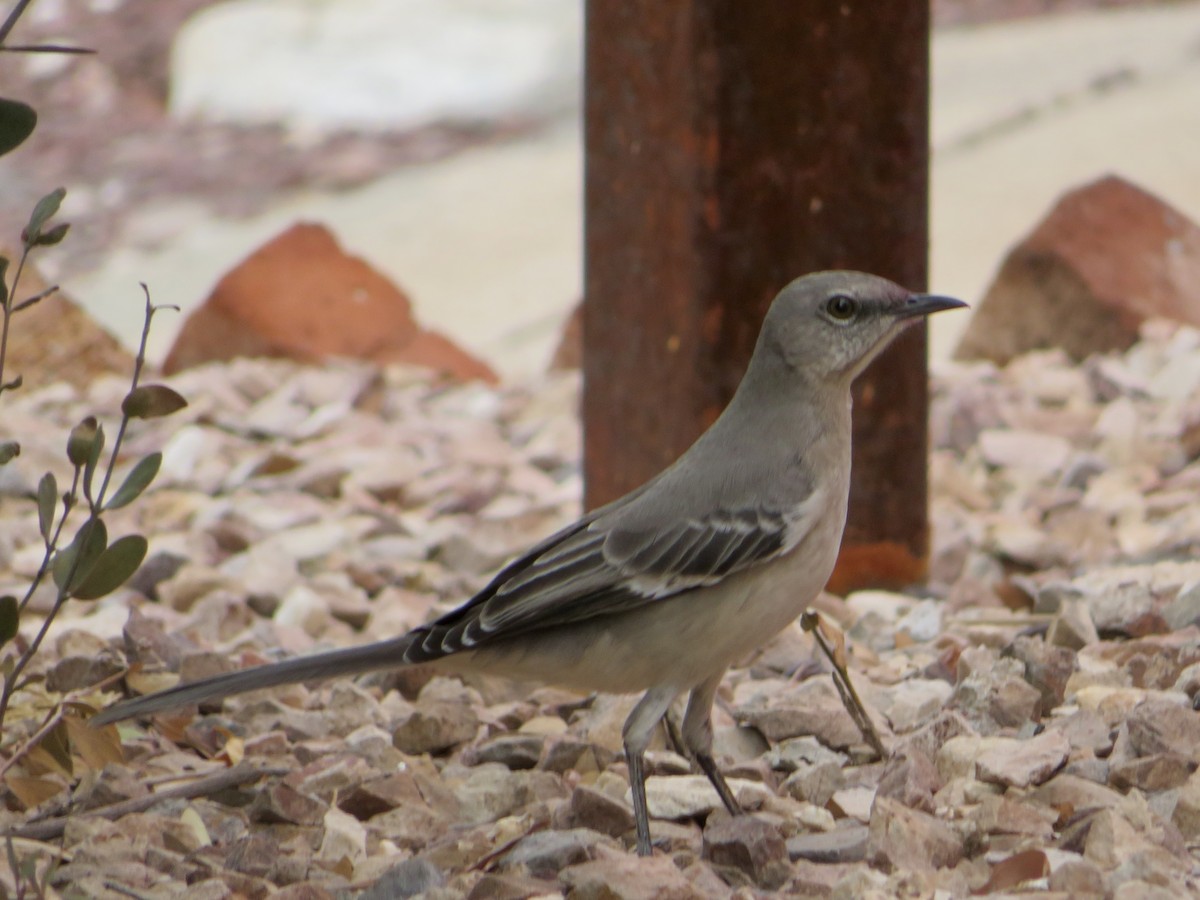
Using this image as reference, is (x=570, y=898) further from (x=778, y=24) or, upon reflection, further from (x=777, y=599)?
(x=778, y=24)

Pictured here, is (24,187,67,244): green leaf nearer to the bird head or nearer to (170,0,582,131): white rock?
the bird head

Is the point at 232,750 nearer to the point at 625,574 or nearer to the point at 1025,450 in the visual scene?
the point at 625,574

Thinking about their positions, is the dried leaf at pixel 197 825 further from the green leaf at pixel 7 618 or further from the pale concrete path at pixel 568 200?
the pale concrete path at pixel 568 200

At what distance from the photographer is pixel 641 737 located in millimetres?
Answer: 3412

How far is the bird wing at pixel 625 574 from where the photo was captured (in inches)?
137

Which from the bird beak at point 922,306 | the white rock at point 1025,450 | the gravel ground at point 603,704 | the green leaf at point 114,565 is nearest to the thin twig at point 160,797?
the gravel ground at point 603,704

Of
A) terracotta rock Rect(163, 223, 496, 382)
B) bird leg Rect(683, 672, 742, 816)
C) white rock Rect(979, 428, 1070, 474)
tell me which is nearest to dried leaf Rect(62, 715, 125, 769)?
bird leg Rect(683, 672, 742, 816)

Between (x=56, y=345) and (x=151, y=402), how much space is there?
4.51 meters

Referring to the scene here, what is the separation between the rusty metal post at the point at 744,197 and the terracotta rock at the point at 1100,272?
1.96m

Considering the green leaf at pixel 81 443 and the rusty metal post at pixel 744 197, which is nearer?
the green leaf at pixel 81 443

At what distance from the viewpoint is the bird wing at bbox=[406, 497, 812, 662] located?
348cm

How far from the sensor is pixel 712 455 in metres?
3.79

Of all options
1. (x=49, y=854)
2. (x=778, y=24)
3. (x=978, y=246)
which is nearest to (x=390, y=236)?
(x=978, y=246)

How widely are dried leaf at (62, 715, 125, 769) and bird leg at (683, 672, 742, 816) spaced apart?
1.12m
